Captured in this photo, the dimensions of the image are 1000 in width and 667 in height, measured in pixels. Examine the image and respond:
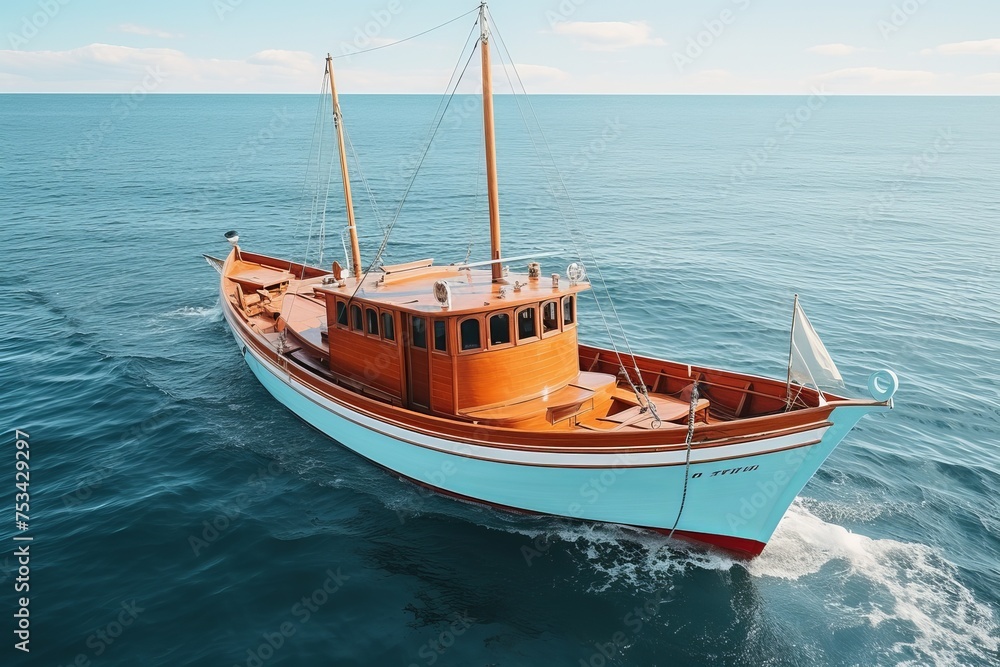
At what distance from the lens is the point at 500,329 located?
48.6ft

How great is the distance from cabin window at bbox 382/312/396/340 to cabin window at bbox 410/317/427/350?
64cm

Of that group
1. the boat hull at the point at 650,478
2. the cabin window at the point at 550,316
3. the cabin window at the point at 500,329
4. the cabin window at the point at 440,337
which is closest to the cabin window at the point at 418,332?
the cabin window at the point at 440,337

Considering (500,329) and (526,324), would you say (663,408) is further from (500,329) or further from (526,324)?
(500,329)

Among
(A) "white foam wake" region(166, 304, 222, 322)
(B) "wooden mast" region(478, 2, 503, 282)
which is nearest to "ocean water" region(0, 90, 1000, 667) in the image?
(A) "white foam wake" region(166, 304, 222, 322)

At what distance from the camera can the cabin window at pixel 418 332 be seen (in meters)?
15.0

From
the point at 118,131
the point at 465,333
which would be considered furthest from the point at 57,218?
the point at 118,131

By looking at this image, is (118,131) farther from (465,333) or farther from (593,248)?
(465,333)

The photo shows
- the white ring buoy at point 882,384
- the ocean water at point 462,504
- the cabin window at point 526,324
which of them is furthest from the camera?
the cabin window at point 526,324

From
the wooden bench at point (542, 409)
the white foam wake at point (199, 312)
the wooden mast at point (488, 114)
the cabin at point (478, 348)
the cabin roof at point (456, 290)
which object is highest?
the wooden mast at point (488, 114)

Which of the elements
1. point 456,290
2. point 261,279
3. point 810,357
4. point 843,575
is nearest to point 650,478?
point 810,357

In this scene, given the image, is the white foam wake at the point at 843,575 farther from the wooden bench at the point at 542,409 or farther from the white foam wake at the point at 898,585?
the wooden bench at the point at 542,409

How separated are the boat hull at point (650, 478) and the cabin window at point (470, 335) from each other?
226 cm

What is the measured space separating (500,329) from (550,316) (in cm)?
144

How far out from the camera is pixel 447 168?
7406cm
